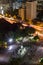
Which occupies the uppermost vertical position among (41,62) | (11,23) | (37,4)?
(37,4)

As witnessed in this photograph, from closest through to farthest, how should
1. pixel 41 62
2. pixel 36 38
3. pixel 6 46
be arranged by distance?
1. pixel 41 62
2. pixel 6 46
3. pixel 36 38

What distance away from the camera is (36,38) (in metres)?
4.54

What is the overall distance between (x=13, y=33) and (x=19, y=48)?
585 mm

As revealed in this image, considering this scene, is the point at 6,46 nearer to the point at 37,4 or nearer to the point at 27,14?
the point at 27,14

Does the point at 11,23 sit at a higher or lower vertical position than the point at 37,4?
lower

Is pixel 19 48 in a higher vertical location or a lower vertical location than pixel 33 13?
lower

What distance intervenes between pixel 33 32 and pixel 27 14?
0.57 meters

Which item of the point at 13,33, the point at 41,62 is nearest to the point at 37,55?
the point at 41,62

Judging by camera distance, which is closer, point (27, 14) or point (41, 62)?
point (41, 62)

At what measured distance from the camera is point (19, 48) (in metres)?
4.17

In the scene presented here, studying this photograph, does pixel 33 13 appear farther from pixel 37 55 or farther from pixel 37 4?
pixel 37 55

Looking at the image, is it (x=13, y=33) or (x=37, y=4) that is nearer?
(x=13, y=33)

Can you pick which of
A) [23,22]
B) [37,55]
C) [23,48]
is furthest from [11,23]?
[37,55]

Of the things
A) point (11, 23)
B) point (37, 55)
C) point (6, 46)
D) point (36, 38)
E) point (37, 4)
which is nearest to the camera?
point (37, 55)
